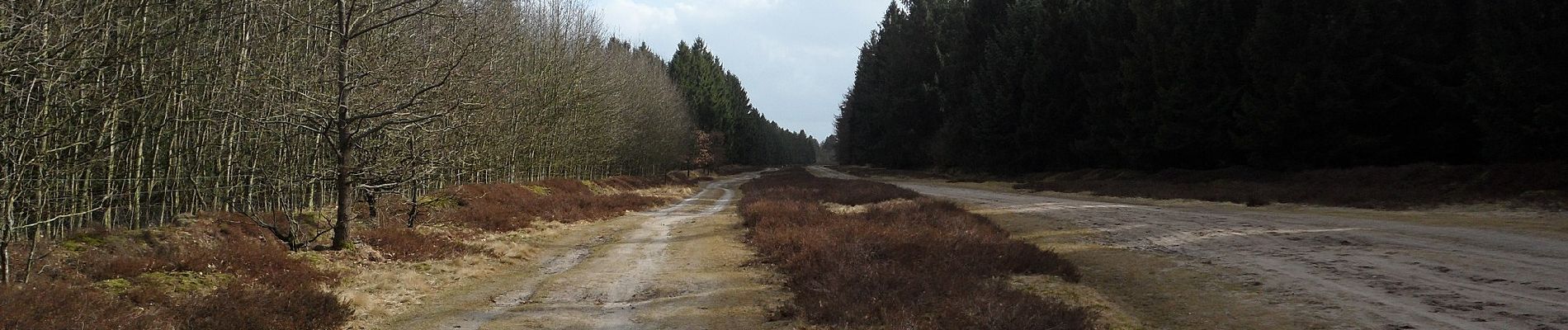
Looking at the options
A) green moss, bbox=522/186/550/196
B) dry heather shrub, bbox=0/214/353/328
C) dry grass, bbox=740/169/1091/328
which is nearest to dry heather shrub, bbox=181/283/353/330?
dry heather shrub, bbox=0/214/353/328

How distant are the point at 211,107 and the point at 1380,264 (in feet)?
48.0

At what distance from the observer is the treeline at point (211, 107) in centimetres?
672

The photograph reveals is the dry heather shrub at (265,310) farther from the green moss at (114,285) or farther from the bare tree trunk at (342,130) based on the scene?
the bare tree trunk at (342,130)

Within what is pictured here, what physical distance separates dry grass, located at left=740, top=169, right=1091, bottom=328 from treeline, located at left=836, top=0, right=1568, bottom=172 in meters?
13.7

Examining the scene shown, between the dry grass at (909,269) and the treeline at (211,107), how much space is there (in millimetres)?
5136

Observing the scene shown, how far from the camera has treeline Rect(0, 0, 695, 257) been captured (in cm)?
672

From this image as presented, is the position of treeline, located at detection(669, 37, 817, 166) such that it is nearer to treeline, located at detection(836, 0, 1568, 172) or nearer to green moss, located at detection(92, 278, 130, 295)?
treeline, located at detection(836, 0, 1568, 172)

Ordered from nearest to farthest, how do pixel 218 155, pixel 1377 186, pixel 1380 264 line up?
1. pixel 1380 264
2. pixel 218 155
3. pixel 1377 186

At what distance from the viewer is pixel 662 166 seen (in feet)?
171

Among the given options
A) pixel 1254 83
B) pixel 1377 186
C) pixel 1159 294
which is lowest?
pixel 1159 294

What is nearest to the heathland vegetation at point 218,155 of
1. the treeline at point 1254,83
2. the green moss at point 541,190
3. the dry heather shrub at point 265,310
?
the dry heather shrub at point 265,310

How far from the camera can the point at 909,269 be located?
349 inches

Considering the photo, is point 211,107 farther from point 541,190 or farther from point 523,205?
point 541,190

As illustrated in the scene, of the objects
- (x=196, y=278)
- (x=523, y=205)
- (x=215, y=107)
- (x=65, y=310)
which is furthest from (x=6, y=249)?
(x=523, y=205)
